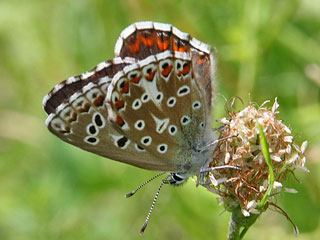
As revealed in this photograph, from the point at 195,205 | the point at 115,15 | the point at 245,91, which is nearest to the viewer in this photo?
the point at 195,205

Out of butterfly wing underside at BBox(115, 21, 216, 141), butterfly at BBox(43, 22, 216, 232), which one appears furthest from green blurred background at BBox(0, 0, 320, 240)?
butterfly wing underside at BBox(115, 21, 216, 141)

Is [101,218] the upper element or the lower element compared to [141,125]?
lower

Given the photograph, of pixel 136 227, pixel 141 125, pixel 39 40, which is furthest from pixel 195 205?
pixel 39 40

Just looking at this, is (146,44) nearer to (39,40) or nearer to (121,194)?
(121,194)

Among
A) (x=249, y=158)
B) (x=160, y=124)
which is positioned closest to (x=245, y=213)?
(x=249, y=158)

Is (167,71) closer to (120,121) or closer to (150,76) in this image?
(150,76)

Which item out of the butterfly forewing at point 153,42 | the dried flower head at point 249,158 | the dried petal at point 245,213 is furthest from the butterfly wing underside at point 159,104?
the dried petal at point 245,213

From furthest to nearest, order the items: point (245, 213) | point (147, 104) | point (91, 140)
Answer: point (147, 104) → point (91, 140) → point (245, 213)

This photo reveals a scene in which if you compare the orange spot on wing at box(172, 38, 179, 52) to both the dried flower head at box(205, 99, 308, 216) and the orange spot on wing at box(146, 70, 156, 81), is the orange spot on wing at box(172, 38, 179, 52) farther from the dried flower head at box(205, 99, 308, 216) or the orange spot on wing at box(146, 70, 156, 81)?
the dried flower head at box(205, 99, 308, 216)
